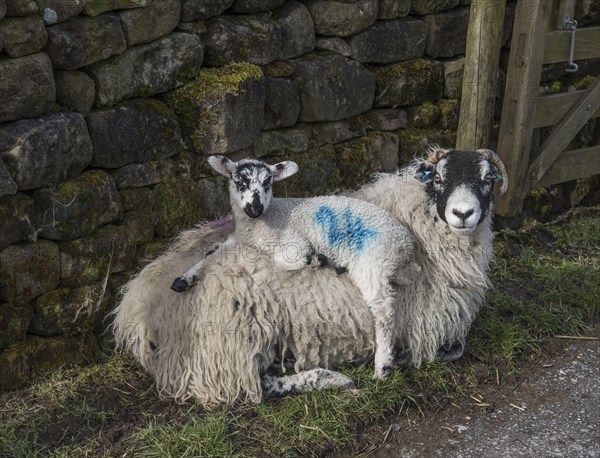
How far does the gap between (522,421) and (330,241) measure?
57.2 inches

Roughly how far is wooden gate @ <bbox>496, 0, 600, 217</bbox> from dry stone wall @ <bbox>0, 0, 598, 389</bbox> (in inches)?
31.4

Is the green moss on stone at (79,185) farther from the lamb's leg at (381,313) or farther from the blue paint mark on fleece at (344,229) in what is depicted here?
the lamb's leg at (381,313)

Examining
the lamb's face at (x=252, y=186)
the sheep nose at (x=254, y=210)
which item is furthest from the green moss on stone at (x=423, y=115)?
the sheep nose at (x=254, y=210)

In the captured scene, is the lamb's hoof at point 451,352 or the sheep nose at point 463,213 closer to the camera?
the sheep nose at point 463,213

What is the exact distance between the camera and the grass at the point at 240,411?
388 cm

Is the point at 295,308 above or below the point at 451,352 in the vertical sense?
above

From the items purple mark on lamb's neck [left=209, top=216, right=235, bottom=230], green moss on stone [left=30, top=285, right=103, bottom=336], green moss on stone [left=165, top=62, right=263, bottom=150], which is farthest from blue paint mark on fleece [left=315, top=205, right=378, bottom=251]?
green moss on stone [left=30, top=285, right=103, bottom=336]

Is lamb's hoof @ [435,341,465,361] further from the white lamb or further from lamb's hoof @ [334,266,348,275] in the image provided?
lamb's hoof @ [334,266,348,275]

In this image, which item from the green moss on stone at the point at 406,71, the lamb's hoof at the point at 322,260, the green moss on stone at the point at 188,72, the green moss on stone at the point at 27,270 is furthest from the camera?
the green moss on stone at the point at 406,71

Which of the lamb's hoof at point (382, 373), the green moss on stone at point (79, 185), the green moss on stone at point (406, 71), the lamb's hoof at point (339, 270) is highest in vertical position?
the green moss on stone at point (406, 71)

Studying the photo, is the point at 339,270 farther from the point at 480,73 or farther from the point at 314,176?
the point at 480,73

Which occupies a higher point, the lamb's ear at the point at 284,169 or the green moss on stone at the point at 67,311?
the lamb's ear at the point at 284,169

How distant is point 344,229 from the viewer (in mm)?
4340

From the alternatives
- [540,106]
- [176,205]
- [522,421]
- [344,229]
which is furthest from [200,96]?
[540,106]
